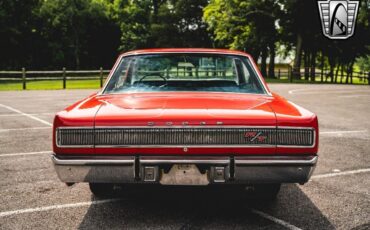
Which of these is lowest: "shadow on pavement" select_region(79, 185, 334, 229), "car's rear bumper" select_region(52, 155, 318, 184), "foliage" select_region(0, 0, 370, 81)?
"shadow on pavement" select_region(79, 185, 334, 229)

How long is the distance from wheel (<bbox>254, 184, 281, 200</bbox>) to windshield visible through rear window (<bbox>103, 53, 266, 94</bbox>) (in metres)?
0.97

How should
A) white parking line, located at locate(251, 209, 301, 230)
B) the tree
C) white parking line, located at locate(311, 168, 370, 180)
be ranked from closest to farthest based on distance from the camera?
white parking line, located at locate(251, 209, 301, 230), white parking line, located at locate(311, 168, 370, 180), the tree

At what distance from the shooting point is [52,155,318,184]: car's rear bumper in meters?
3.35

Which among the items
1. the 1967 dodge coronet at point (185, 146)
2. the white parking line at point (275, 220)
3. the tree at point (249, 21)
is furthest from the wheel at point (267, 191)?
the tree at point (249, 21)

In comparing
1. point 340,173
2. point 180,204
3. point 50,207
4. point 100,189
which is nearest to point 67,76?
point 340,173

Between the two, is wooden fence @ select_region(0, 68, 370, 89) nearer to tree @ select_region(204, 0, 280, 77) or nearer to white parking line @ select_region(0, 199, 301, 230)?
tree @ select_region(204, 0, 280, 77)

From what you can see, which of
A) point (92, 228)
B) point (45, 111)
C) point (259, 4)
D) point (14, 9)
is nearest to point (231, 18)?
point (259, 4)

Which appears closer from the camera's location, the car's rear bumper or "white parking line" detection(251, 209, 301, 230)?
the car's rear bumper

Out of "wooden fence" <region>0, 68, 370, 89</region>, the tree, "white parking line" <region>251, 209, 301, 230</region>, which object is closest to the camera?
"white parking line" <region>251, 209, 301, 230</region>

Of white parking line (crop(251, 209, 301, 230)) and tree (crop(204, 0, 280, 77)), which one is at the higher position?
tree (crop(204, 0, 280, 77))

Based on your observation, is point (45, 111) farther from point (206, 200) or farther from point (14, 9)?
point (14, 9)

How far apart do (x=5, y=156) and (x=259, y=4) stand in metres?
35.8

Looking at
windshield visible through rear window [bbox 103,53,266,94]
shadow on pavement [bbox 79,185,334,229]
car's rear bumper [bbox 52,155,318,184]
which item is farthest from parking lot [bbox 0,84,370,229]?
windshield visible through rear window [bbox 103,53,266,94]

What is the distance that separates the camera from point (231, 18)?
3978 centimetres
